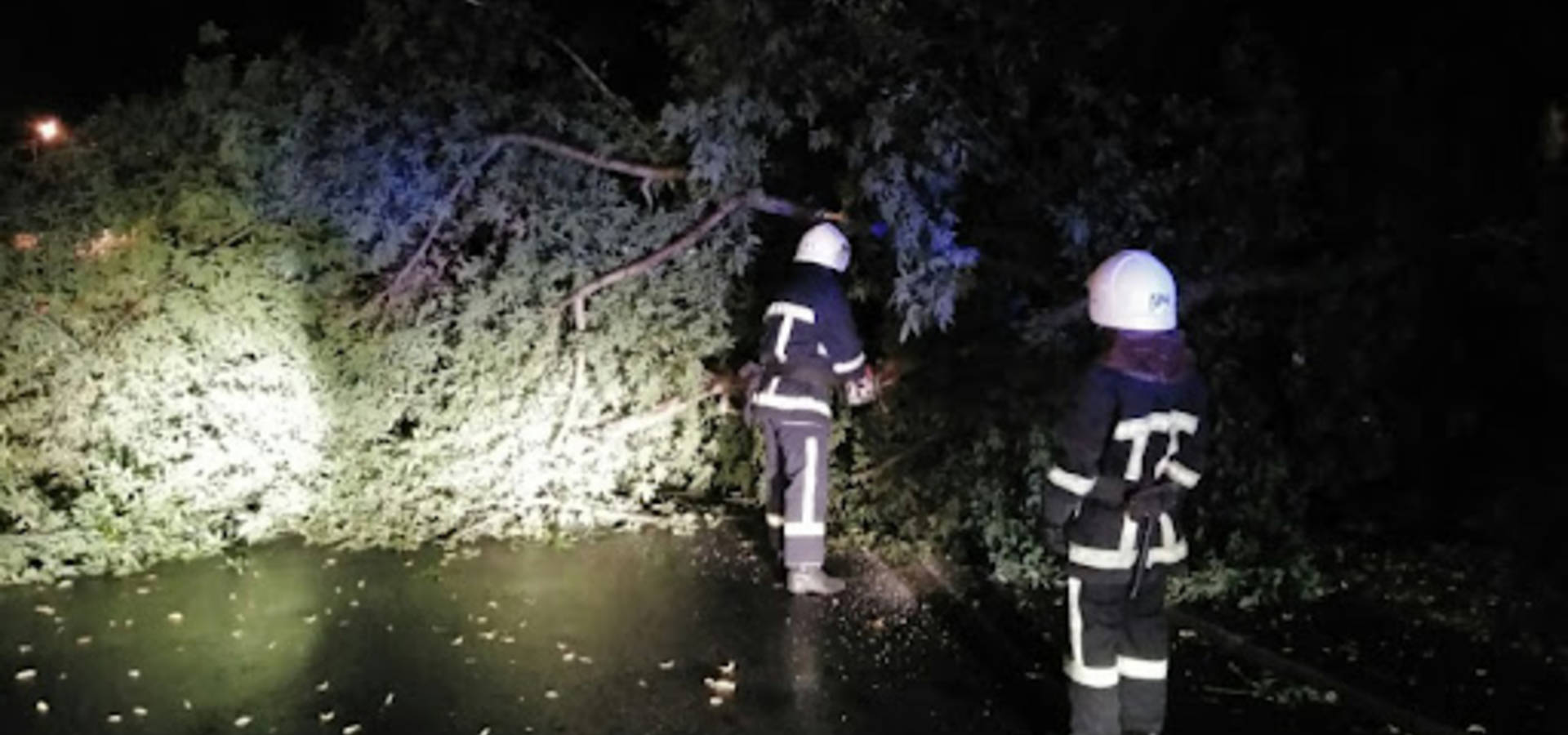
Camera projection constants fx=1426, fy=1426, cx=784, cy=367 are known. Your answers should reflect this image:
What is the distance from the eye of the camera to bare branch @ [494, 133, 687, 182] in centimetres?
794

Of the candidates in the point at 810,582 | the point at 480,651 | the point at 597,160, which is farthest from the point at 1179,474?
the point at 597,160

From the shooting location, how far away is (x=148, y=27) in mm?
16984

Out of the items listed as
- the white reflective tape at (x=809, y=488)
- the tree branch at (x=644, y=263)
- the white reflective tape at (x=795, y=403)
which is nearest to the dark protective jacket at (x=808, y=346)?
the white reflective tape at (x=795, y=403)

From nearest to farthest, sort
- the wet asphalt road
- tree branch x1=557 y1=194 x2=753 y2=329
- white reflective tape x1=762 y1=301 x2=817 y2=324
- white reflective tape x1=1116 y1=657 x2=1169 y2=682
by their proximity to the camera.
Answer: white reflective tape x1=1116 y1=657 x2=1169 y2=682, the wet asphalt road, white reflective tape x1=762 y1=301 x2=817 y2=324, tree branch x1=557 y1=194 x2=753 y2=329

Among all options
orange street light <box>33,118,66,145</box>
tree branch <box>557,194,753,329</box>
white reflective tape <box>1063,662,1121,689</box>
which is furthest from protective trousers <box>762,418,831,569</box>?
orange street light <box>33,118,66,145</box>

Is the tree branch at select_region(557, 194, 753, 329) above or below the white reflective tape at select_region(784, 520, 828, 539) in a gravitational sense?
above

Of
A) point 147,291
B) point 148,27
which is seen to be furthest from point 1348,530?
point 148,27

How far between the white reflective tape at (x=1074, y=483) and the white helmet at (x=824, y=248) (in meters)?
Answer: 2.31

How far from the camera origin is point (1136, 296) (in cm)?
432

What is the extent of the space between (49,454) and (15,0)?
11.7m

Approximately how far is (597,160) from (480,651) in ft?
10.5

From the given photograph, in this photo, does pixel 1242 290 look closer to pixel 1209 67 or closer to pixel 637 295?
pixel 1209 67

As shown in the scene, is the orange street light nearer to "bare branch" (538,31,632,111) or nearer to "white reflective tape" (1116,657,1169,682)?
"bare branch" (538,31,632,111)

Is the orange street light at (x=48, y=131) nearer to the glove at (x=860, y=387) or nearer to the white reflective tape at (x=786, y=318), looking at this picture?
the white reflective tape at (x=786, y=318)
